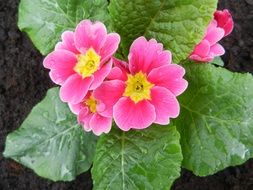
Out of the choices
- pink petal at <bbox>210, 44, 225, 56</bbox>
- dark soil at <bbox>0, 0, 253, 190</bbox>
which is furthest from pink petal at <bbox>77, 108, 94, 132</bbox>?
dark soil at <bbox>0, 0, 253, 190</bbox>

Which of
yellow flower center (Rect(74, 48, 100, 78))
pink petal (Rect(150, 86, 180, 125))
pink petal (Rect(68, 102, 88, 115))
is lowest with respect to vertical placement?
pink petal (Rect(68, 102, 88, 115))

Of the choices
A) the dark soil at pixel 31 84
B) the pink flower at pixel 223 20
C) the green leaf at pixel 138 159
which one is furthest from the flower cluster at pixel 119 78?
the dark soil at pixel 31 84

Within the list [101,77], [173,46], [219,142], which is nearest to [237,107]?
[219,142]

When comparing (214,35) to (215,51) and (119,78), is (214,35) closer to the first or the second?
(215,51)

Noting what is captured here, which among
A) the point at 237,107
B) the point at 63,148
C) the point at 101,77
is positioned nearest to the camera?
the point at 101,77

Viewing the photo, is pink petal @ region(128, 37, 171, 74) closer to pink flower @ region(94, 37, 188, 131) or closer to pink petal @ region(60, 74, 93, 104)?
pink flower @ region(94, 37, 188, 131)

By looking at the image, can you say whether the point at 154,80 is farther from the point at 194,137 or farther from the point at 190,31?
the point at 194,137
